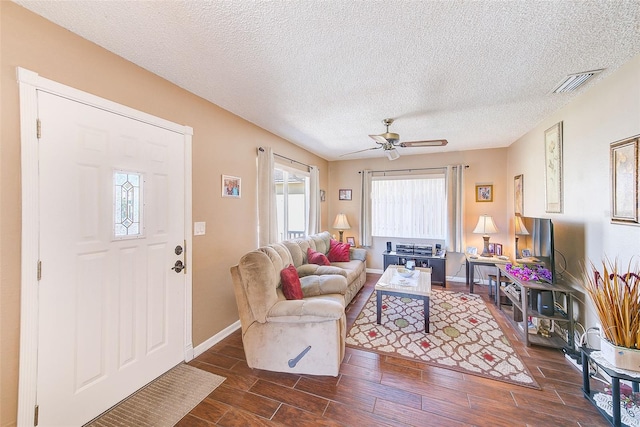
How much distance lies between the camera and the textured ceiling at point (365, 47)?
139 cm

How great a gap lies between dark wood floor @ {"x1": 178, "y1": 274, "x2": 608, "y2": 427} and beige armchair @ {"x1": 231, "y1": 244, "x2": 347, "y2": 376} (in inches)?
4.9

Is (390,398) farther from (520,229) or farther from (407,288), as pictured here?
(520,229)

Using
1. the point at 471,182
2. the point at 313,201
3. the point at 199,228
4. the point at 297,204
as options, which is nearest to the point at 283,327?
the point at 199,228

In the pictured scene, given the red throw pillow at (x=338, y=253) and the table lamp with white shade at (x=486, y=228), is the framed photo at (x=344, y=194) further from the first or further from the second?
the table lamp with white shade at (x=486, y=228)

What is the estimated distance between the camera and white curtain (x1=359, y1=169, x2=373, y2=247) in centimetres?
538

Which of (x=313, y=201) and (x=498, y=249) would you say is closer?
(x=498, y=249)

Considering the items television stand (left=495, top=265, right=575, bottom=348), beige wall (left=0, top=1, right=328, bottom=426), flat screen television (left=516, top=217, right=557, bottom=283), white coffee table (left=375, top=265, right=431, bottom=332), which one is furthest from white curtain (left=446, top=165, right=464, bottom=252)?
beige wall (left=0, top=1, right=328, bottom=426)

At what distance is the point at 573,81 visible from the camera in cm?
215

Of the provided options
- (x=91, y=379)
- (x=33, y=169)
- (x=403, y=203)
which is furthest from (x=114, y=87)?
(x=403, y=203)

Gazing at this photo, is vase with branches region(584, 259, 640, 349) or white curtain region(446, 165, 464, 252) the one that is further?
white curtain region(446, 165, 464, 252)

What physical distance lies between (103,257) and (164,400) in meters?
1.17

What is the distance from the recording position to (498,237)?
4.56 m

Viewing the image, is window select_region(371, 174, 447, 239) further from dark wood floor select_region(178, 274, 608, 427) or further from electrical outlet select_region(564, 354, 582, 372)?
dark wood floor select_region(178, 274, 608, 427)

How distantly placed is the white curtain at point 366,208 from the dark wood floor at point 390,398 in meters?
3.18
